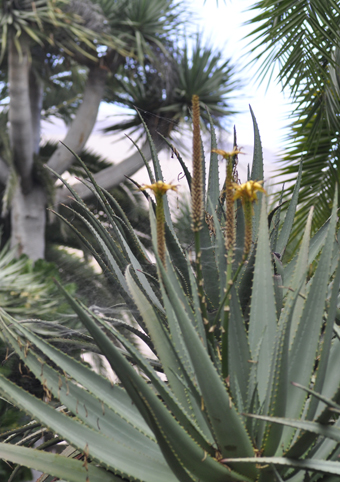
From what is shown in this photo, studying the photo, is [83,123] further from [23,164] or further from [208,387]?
[208,387]

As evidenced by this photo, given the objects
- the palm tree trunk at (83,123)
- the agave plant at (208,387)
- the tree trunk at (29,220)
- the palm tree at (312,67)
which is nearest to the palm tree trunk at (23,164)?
the tree trunk at (29,220)

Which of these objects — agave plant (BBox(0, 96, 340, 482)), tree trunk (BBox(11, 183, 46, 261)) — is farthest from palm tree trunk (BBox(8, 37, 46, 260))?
agave plant (BBox(0, 96, 340, 482))

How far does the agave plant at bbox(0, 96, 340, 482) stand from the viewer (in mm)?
564

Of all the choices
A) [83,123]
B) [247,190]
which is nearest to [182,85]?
[83,123]

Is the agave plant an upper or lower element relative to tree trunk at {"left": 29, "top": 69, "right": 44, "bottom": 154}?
lower

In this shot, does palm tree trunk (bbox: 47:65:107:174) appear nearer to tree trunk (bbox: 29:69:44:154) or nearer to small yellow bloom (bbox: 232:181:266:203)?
tree trunk (bbox: 29:69:44:154)

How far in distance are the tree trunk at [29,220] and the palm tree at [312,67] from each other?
3376 mm

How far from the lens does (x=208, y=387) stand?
57cm

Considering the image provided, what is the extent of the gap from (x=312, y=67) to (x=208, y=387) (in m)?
2.03

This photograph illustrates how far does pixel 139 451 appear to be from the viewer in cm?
68

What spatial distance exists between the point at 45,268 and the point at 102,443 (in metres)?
2.94

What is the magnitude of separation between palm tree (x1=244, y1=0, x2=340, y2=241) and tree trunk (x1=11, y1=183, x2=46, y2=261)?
133 inches

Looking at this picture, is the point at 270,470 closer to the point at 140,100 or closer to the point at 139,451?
the point at 139,451

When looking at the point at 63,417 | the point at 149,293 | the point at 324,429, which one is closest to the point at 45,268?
the point at 149,293
